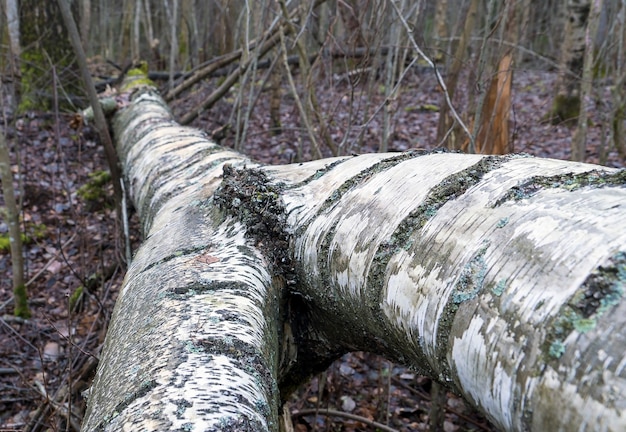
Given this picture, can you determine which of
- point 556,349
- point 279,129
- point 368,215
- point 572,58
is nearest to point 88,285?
point 279,129

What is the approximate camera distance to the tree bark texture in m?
0.62

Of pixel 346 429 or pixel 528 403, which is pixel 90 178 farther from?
pixel 528 403

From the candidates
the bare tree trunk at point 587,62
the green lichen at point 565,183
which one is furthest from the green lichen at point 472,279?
the bare tree trunk at point 587,62

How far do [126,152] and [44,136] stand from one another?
162 inches

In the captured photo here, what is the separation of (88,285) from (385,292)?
3.36 meters

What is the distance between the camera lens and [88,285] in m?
3.77

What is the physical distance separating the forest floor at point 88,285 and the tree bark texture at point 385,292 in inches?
36.0

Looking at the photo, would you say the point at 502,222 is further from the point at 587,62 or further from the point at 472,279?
the point at 587,62

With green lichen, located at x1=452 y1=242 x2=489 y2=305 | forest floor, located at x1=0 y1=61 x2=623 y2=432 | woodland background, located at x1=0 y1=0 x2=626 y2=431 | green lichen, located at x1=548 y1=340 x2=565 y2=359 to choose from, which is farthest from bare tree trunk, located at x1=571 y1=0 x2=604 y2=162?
green lichen, located at x1=548 y1=340 x2=565 y2=359

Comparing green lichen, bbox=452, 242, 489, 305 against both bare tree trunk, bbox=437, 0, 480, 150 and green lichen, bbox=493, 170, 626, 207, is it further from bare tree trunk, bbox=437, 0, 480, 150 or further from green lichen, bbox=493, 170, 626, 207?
bare tree trunk, bbox=437, 0, 480, 150

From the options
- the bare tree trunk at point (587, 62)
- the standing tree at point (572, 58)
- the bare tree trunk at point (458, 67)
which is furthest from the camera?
the standing tree at point (572, 58)

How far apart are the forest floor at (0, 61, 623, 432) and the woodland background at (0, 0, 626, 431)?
0.06 ft

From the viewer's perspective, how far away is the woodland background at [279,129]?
278cm

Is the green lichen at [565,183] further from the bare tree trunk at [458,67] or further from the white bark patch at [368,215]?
the bare tree trunk at [458,67]
